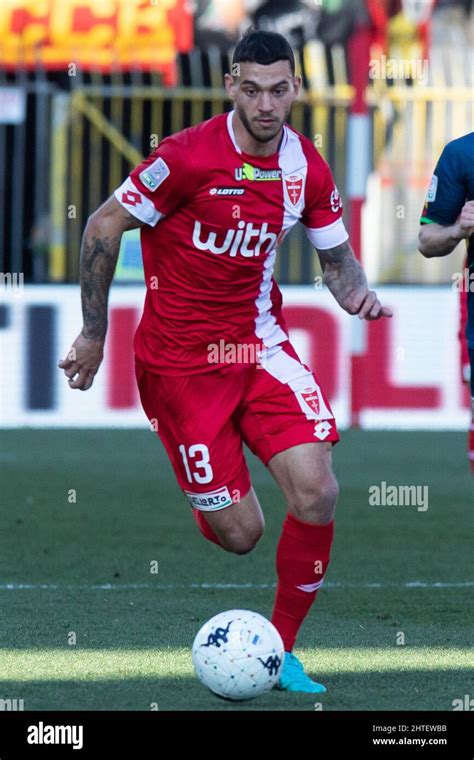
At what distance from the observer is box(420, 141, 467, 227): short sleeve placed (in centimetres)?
618

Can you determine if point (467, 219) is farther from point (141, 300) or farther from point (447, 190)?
point (141, 300)

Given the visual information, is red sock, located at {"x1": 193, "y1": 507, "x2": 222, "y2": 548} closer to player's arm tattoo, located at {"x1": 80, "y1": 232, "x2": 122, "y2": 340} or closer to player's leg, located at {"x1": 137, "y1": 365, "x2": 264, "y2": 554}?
player's leg, located at {"x1": 137, "y1": 365, "x2": 264, "y2": 554}

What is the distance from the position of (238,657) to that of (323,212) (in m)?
1.61

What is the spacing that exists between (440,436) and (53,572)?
6448mm

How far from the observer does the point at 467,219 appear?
588 cm

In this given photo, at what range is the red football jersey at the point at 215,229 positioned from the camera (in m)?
5.48

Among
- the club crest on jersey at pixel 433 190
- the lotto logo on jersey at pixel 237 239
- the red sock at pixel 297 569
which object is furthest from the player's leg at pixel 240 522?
the club crest on jersey at pixel 433 190

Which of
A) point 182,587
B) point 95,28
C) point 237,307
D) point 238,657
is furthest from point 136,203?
point 95,28


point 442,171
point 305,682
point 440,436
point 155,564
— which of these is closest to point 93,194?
point 440,436

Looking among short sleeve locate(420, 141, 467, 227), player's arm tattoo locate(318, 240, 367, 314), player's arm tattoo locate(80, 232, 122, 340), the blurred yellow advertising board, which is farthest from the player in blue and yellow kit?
the blurred yellow advertising board

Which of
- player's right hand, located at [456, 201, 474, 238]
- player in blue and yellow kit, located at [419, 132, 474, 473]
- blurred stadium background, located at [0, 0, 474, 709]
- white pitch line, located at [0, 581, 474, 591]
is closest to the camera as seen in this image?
player's right hand, located at [456, 201, 474, 238]

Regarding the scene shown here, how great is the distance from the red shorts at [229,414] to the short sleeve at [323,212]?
0.38 metres

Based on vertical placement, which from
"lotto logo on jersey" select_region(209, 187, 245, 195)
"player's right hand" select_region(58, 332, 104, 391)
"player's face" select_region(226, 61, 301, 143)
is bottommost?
"player's right hand" select_region(58, 332, 104, 391)

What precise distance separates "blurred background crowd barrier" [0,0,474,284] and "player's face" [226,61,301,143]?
8.57 m
